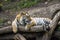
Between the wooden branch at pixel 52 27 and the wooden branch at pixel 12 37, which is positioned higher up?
the wooden branch at pixel 52 27

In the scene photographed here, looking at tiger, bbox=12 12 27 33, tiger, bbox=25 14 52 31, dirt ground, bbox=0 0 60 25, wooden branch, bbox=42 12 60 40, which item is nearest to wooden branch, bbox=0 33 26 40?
tiger, bbox=12 12 27 33

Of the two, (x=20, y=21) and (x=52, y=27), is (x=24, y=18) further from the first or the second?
(x=52, y=27)

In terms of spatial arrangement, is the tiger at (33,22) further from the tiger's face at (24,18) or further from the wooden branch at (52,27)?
the wooden branch at (52,27)

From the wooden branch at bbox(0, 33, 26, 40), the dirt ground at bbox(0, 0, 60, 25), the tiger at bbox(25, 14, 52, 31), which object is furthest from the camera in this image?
the dirt ground at bbox(0, 0, 60, 25)

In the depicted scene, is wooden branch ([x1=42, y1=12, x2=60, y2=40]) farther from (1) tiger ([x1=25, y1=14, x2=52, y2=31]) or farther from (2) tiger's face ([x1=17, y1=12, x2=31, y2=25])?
(2) tiger's face ([x1=17, y1=12, x2=31, y2=25])

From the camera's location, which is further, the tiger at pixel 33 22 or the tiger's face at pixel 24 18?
→ the tiger's face at pixel 24 18

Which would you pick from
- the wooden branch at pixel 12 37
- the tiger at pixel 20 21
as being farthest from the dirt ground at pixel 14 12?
the tiger at pixel 20 21

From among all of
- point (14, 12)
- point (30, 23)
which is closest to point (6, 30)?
point (30, 23)

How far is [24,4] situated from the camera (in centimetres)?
1177

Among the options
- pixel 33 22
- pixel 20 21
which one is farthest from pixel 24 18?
pixel 33 22

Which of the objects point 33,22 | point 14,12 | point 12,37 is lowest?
point 12,37

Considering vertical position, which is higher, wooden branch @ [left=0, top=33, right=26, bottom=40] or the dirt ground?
the dirt ground

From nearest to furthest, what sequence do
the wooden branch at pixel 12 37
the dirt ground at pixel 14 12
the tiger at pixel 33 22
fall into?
1. the tiger at pixel 33 22
2. the wooden branch at pixel 12 37
3. the dirt ground at pixel 14 12

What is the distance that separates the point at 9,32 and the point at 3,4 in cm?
584
